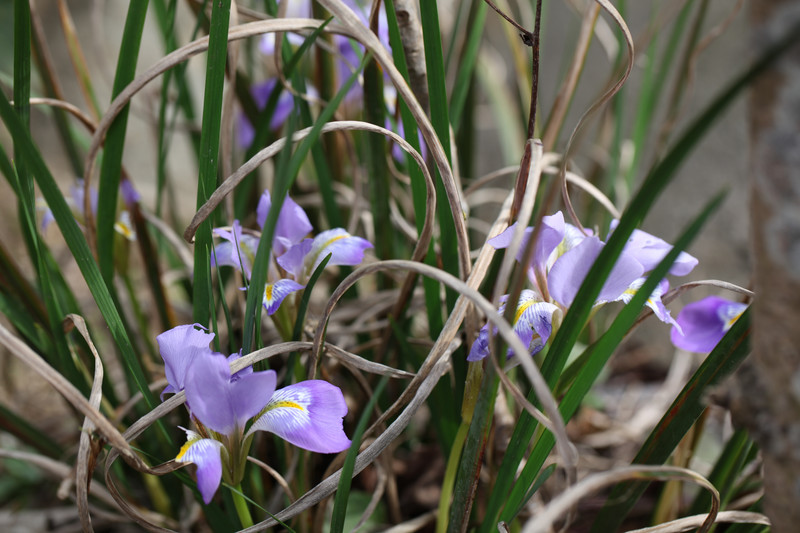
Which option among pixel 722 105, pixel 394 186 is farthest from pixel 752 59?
pixel 394 186

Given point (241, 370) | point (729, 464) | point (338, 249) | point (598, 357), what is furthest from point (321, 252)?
point (729, 464)

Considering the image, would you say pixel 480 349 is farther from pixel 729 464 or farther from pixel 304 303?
pixel 729 464

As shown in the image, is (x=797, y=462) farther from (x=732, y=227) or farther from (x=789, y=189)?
(x=732, y=227)

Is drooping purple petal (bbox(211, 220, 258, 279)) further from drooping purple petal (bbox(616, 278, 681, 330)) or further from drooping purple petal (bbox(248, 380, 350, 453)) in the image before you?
drooping purple petal (bbox(616, 278, 681, 330))

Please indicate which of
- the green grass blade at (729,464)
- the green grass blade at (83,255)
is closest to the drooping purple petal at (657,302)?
the green grass blade at (729,464)

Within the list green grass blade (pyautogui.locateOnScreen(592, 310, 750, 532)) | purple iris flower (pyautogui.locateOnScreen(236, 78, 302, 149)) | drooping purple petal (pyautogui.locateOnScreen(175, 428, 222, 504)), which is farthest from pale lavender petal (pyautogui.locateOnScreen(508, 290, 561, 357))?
purple iris flower (pyautogui.locateOnScreen(236, 78, 302, 149))

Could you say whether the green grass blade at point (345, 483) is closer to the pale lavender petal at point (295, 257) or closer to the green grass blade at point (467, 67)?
the pale lavender petal at point (295, 257)
